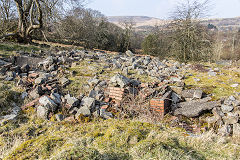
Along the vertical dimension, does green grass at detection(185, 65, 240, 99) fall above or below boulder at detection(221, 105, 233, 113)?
above

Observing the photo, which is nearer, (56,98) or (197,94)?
(56,98)

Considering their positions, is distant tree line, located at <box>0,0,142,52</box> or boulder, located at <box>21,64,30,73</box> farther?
distant tree line, located at <box>0,0,142,52</box>

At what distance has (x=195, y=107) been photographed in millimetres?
3846

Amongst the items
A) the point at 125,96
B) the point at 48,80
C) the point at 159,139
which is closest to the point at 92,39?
the point at 48,80

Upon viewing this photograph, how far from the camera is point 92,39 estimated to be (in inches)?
828

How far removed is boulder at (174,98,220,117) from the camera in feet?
12.2

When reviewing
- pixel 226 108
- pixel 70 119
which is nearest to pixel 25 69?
pixel 70 119

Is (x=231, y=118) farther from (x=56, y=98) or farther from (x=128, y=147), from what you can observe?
(x=56, y=98)

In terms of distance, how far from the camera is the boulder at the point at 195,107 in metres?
3.71

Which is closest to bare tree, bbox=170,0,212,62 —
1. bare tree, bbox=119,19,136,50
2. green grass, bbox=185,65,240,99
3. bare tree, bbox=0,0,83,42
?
green grass, bbox=185,65,240,99

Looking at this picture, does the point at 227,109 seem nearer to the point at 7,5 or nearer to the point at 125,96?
the point at 125,96

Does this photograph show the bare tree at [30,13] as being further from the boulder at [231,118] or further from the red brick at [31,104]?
the boulder at [231,118]

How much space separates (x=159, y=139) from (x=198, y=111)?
2249mm

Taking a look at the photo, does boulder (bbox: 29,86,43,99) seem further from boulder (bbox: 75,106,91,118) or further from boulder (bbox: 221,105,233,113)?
boulder (bbox: 221,105,233,113)
